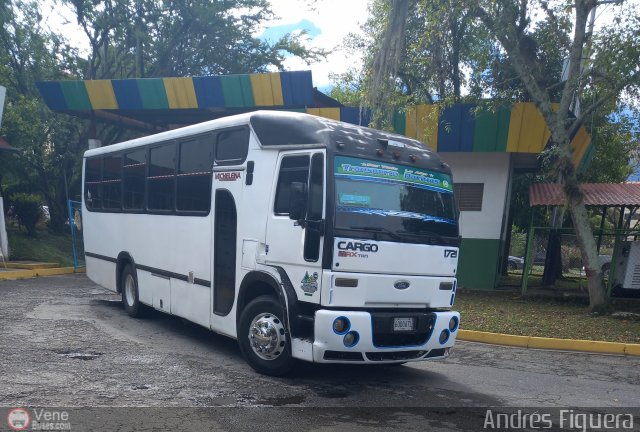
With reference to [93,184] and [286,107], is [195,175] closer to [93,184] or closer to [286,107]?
[93,184]

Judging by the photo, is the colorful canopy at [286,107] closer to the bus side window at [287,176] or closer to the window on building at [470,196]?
the window on building at [470,196]

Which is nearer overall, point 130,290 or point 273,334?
point 273,334

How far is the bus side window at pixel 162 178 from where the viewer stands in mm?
9234

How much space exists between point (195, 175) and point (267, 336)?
2946 mm

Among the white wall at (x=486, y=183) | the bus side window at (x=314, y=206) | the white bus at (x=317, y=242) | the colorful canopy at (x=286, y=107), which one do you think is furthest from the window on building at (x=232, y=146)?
Answer: the white wall at (x=486, y=183)

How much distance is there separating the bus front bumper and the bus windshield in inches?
34.2

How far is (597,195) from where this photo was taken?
14539 mm

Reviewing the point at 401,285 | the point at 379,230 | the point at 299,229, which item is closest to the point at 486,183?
the point at 401,285

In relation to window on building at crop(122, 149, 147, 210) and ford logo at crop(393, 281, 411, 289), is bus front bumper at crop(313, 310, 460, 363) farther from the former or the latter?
window on building at crop(122, 149, 147, 210)

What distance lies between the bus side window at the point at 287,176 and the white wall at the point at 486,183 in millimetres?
10104

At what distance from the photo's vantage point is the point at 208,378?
22.0 ft

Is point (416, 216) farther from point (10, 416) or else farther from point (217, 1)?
point (217, 1)

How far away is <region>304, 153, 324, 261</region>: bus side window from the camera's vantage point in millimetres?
6266

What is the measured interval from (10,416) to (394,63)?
35.8 feet
